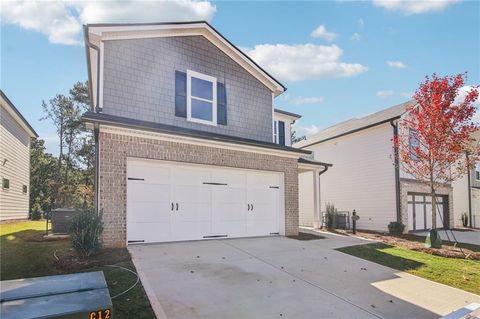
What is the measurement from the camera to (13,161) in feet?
57.9

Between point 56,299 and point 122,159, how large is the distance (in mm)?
6961

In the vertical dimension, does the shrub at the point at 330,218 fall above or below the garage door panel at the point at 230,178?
below

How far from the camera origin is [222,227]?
11398 millimetres

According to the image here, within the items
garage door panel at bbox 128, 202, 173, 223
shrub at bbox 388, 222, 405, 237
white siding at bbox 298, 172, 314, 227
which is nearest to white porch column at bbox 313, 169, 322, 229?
shrub at bbox 388, 222, 405, 237

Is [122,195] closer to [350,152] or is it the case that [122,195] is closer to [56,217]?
[56,217]

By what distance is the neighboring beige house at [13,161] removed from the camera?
51.7ft

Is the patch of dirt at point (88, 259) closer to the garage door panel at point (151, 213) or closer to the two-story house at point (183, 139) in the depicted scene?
the two-story house at point (183, 139)

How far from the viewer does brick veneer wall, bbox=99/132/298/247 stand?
8977 millimetres

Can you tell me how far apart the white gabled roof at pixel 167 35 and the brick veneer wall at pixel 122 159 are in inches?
140

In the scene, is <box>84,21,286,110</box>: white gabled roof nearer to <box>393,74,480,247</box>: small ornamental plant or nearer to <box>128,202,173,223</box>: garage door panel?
<box>128,202,173,223</box>: garage door panel

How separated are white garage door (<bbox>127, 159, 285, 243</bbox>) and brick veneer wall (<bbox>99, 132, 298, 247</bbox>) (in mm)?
267

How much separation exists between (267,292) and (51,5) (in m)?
9.65

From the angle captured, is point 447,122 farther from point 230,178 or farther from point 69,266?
point 69,266

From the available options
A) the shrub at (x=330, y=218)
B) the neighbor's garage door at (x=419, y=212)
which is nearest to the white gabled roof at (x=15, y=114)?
the shrub at (x=330, y=218)
